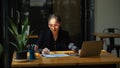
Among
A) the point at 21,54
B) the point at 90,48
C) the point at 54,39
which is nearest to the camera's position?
the point at 21,54

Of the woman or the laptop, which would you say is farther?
the woman

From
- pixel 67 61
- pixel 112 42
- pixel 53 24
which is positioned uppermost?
pixel 53 24

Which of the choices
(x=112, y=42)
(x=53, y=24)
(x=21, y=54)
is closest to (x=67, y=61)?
(x=21, y=54)

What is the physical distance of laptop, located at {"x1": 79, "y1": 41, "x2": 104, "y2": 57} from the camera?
9.70 feet

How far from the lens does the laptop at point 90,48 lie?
296cm

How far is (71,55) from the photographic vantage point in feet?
10.6

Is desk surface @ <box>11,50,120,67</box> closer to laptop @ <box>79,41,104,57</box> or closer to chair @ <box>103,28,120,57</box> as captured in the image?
laptop @ <box>79,41,104,57</box>

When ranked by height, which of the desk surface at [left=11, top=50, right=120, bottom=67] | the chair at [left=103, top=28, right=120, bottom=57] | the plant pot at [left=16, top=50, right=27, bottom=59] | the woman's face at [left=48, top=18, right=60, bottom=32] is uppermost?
the woman's face at [left=48, top=18, right=60, bottom=32]

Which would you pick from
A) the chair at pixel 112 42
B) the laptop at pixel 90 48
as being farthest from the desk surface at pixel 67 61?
the chair at pixel 112 42

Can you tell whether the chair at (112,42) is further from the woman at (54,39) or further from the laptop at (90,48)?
the laptop at (90,48)

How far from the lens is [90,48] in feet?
9.86

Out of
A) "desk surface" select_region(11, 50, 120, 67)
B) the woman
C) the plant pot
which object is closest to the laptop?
"desk surface" select_region(11, 50, 120, 67)

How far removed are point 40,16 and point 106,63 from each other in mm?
4138

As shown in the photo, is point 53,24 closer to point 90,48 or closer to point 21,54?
point 90,48
